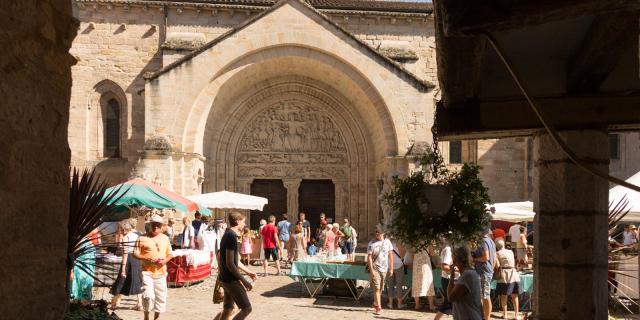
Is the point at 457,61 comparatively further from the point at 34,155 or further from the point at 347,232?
the point at 347,232

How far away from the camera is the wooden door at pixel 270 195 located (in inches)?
960

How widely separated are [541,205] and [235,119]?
19.6 metres

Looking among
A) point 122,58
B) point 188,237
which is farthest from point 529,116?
point 122,58

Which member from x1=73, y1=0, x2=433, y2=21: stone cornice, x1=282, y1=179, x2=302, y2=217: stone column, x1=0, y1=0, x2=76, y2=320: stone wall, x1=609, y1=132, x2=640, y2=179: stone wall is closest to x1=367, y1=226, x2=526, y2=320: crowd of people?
x1=0, y1=0, x2=76, y2=320: stone wall

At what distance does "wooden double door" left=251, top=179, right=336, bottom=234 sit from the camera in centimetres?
2444

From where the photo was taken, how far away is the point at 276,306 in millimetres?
11992

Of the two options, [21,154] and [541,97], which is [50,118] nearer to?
[21,154]

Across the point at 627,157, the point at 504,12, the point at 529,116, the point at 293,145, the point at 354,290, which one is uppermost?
the point at 293,145

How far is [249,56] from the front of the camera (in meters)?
21.3

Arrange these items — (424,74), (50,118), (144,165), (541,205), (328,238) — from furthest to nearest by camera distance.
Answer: (424,74), (144,165), (328,238), (541,205), (50,118)

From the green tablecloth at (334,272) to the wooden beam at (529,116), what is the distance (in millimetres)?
7269

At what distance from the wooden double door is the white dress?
12.6 m

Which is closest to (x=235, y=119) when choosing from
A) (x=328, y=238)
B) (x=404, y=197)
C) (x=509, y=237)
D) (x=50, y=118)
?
(x=328, y=238)

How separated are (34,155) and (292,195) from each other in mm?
21407
